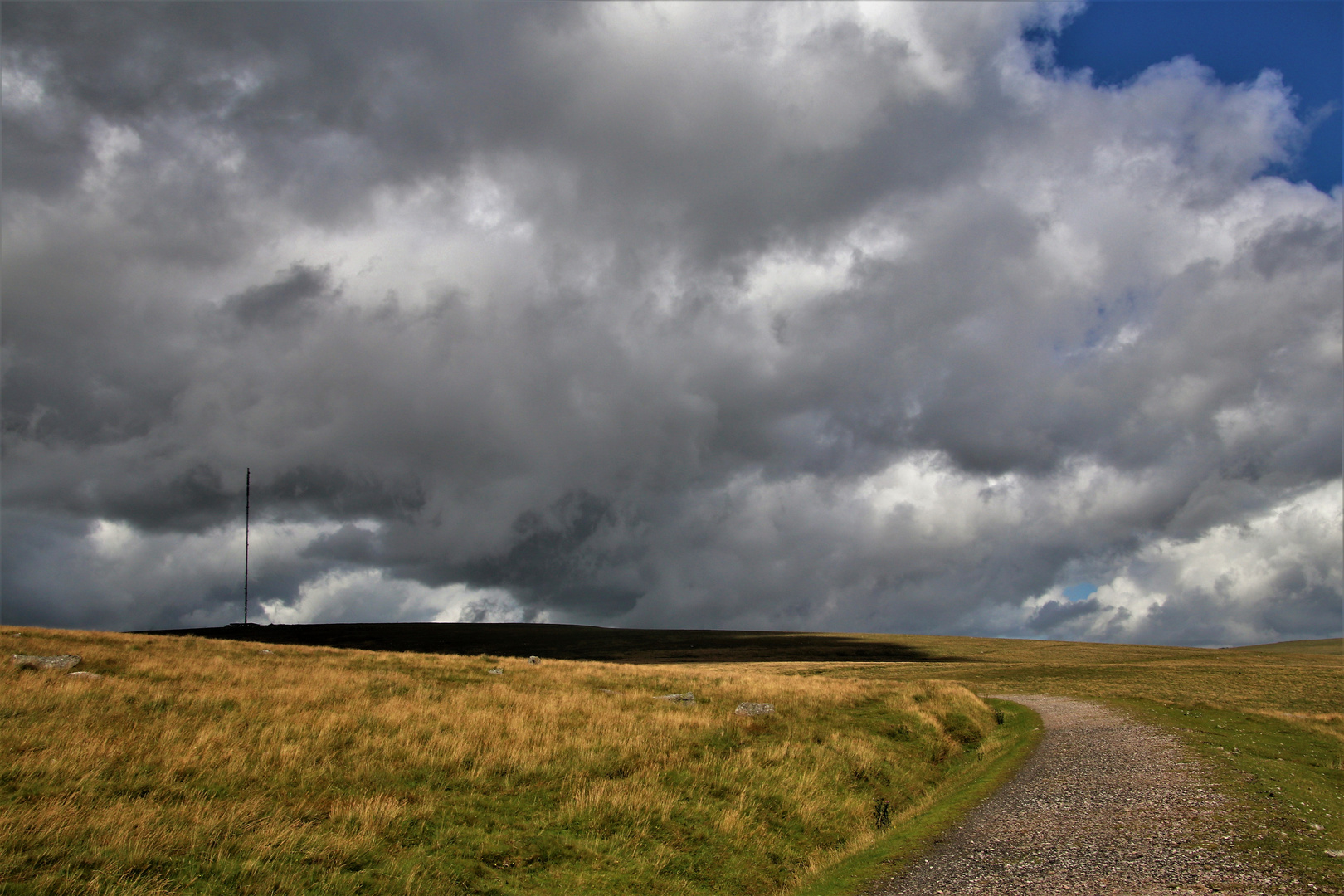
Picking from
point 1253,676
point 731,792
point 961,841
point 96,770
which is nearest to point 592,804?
point 731,792

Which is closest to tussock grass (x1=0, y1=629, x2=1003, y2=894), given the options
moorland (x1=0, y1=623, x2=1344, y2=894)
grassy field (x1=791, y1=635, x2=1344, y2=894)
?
moorland (x1=0, y1=623, x2=1344, y2=894)

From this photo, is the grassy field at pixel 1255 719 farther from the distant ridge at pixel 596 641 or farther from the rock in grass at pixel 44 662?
the rock in grass at pixel 44 662

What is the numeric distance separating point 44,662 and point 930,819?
28.6m

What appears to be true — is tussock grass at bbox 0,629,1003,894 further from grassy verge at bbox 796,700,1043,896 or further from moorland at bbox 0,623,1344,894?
grassy verge at bbox 796,700,1043,896

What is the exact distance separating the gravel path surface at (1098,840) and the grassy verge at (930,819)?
0.43 m

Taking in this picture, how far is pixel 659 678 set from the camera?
130 feet

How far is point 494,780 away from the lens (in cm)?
1574

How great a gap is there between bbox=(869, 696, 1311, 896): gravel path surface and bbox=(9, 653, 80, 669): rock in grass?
27.4 m

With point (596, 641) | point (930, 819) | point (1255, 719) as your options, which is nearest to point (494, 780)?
point (930, 819)

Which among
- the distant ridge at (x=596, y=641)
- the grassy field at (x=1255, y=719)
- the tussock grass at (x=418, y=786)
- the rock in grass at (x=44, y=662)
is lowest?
the distant ridge at (x=596, y=641)

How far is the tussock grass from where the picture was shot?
1041 centimetres

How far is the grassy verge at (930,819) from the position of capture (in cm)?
1297

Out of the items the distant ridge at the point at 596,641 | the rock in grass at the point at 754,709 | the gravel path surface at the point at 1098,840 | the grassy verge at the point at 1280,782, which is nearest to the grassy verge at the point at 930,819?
the gravel path surface at the point at 1098,840

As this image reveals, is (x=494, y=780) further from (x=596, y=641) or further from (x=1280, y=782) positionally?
(x=596, y=641)
